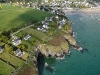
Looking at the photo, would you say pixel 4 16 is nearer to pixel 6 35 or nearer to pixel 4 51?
pixel 6 35

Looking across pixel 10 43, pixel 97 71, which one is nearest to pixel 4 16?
pixel 10 43

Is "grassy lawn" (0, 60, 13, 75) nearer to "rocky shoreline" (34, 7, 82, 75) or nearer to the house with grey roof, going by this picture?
the house with grey roof

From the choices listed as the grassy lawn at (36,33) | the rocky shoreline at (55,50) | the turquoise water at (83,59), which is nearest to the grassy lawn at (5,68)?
the turquoise water at (83,59)

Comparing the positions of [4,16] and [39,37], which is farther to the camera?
[4,16]

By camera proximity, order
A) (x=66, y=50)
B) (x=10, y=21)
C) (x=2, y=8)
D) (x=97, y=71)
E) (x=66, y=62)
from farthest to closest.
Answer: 1. (x=2, y=8)
2. (x=10, y=21)
3. (x=66, y=50)
4. (x=66, y=62)
5. (x=97, y=71)

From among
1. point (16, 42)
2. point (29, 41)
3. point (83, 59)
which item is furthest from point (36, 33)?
point (83, 59)

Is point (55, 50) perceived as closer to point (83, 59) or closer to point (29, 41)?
point (29, 41)
